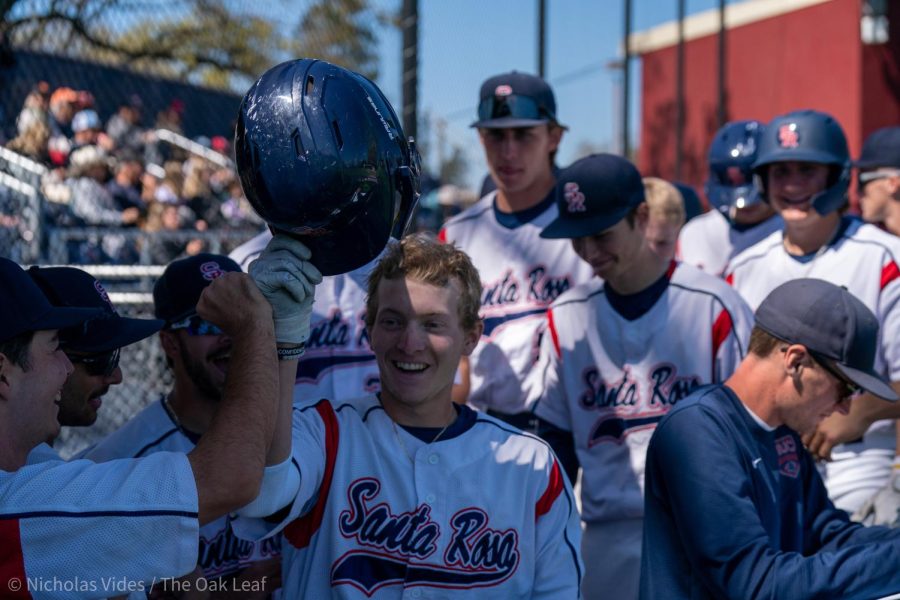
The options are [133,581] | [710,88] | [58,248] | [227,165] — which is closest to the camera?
[133,581]

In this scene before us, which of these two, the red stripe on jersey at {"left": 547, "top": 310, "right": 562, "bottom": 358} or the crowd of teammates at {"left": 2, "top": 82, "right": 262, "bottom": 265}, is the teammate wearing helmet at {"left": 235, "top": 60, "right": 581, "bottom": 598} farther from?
→ the crowd of teammates at {"left": 2, "top": 82, "right": 262, "bottom": 265}

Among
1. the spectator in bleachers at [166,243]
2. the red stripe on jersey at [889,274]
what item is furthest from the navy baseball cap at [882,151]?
the spectator in bleachers at [166,243]

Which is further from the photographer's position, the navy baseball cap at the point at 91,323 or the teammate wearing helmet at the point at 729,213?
the teammate wearing helmet at the point at 729,213

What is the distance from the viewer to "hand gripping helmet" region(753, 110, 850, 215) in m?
4.44

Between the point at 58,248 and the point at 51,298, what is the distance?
15.9ft

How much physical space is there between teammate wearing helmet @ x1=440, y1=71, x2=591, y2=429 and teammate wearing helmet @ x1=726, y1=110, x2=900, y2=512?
888mm

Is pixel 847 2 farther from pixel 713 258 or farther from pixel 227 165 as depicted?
pixel 713 258

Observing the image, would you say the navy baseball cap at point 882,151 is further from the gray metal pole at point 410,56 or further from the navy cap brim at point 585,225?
the gray metal pole at point 410,56

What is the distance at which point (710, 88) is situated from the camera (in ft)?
64.7

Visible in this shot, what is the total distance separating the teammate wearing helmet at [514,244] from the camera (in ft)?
14.5

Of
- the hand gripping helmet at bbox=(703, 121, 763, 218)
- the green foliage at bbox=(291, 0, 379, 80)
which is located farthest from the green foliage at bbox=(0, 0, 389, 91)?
the hand gripping helmet at bbox=(703, 121, 763, 218)

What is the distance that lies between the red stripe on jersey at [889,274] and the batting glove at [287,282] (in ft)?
9.39

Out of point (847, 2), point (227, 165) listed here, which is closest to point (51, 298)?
point (227, 165)

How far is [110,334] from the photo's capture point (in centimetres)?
282
